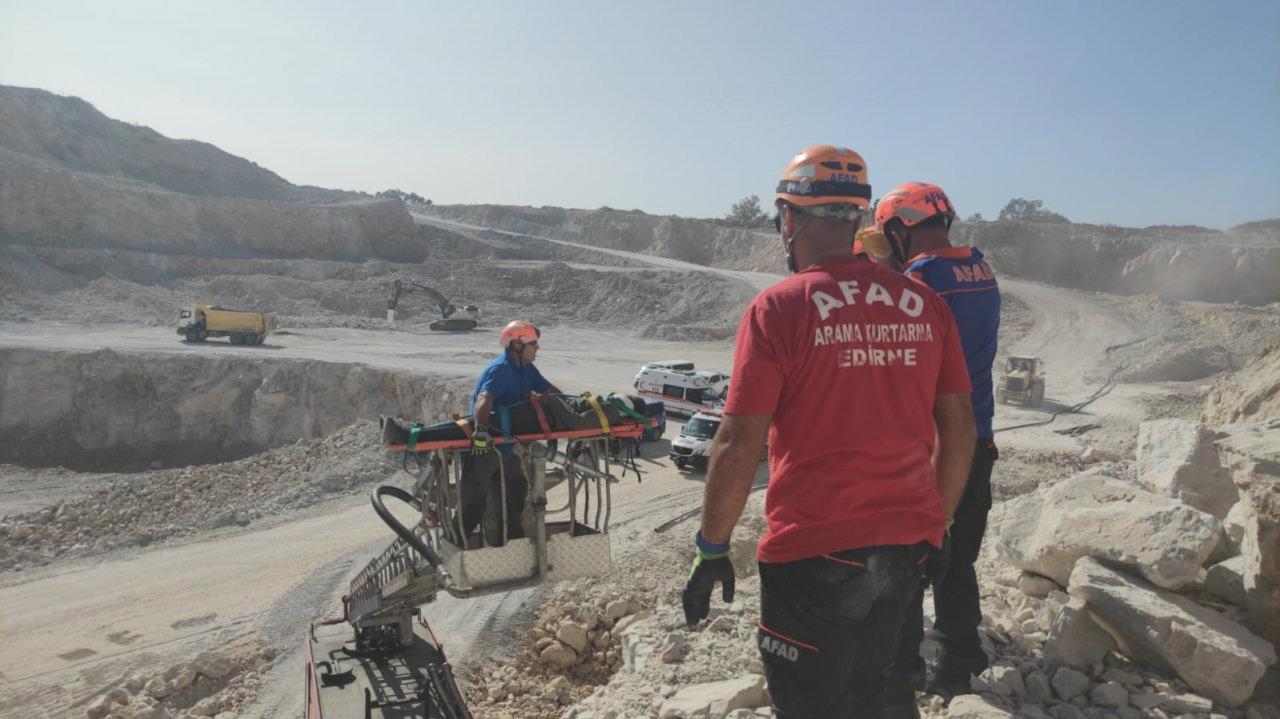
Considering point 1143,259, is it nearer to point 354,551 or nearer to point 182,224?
point 354,551

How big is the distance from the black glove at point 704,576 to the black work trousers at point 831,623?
13 centimetres

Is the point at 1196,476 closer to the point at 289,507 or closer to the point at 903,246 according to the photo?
the point at 903,246

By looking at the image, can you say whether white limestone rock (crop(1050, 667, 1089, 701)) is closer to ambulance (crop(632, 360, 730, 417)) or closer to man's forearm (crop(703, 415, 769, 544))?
man's forearm (crop(703, 415, 769, 544))

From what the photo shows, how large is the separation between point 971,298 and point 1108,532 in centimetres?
173

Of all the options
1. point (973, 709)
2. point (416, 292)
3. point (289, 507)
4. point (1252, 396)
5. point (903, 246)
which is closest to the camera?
point (973, 709)

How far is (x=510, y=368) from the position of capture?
6.21m

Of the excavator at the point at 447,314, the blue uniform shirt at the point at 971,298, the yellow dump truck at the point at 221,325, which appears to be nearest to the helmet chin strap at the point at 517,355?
the blue uniform shirt at the point at 971,298

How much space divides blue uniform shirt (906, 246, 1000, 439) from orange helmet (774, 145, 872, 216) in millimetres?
1121

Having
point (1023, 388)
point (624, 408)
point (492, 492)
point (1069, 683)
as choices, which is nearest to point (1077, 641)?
point (1069, 683)

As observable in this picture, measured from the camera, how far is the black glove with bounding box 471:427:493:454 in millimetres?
4898

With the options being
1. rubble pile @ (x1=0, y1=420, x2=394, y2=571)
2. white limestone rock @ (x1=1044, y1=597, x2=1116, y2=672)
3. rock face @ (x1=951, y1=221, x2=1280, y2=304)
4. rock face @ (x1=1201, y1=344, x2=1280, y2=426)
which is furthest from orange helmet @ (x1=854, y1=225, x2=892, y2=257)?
rock face @ (x1=951, y1=221, x2=1280, y2=304)

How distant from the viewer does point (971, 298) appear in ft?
12.4

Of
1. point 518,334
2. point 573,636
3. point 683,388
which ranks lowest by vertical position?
point 573,636

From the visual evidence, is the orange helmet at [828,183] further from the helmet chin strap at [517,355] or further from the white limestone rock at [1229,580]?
the helmet chin strap at [517,355]
